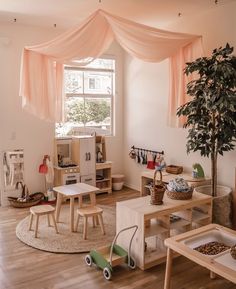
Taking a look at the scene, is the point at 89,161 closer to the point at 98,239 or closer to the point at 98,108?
the point at 98,108

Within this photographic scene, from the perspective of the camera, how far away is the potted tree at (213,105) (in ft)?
11.0

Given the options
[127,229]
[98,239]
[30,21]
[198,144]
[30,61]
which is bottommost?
[98,239]

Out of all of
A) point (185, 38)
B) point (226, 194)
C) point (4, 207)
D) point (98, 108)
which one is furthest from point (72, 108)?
point (226, 194)

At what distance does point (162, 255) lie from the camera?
3111mm

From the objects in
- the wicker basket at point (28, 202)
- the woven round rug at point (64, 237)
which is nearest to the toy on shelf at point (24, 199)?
the wicker basket at point (28, 202)

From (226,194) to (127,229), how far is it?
1442mm

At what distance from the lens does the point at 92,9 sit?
4027mm

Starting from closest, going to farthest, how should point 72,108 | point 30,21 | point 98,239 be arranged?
point 98,239 → point 30,21 → point 72,108

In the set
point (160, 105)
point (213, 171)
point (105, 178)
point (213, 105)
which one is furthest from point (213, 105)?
point (105, 178)

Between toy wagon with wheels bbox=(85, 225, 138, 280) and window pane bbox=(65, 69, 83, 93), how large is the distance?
3.12 meters

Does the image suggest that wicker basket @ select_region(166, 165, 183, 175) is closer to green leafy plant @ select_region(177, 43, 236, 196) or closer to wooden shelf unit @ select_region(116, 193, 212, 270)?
green leafy plant @ select_region(177, 43, 236, 196)

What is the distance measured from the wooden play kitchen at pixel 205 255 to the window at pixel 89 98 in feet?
11.2

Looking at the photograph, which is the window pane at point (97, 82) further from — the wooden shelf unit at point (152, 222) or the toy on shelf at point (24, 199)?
the wooden shelf unit at point (152, 222)

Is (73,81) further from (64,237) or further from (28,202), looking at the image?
(64,237)
